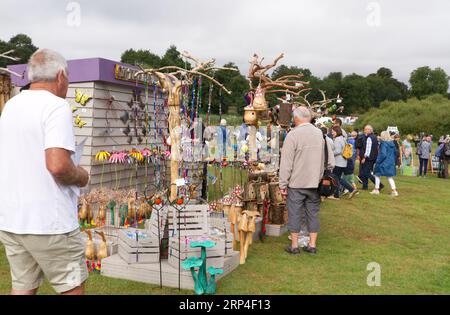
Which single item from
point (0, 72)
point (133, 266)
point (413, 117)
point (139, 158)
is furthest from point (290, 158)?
point (413, 117)

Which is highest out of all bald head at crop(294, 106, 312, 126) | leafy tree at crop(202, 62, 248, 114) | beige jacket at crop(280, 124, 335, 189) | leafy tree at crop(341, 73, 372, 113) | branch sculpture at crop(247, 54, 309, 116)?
leafy tree at crop(341, 73, 372, 113)

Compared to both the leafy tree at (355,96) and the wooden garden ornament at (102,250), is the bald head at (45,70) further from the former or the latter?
the leafy tree at (355,96)

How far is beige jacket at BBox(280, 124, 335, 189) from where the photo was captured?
507 centimetres

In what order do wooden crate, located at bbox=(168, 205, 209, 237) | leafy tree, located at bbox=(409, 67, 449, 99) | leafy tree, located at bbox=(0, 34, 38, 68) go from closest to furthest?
1. wooden crate, located at bbox=(168, 205, 209, 237)
2. leafy tree, located at bbox=(0, 34, 38, 68)
3. leafy tree, located at bbox=(409, 67, 449, 99)

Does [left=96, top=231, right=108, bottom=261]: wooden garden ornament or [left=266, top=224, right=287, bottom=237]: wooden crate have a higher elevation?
[left=96, top=231, right=108, bottom=261]: wooden garden ornament

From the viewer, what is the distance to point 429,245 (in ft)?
19.4

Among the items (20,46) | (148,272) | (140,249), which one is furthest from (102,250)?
(20,46)

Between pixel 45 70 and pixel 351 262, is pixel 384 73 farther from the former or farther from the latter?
pixel 45 70

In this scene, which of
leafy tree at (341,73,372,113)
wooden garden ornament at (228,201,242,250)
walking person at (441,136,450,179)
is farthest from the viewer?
leafy tree at (341,73,372,113)

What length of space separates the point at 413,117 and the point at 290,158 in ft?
130

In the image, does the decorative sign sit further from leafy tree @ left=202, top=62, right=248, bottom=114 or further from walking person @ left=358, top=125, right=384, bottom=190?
walking person @ left=358, top=125, right=384, bottom=190

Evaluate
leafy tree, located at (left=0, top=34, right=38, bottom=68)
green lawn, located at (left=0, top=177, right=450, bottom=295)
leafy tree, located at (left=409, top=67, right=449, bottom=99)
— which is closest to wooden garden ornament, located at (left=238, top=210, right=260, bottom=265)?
green lawn, located at (left=0, top=177, right=450, bottom=295)

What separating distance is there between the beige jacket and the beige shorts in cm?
313

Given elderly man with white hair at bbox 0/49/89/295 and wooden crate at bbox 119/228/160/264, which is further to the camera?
wooden crate at bbox 119/228/160/264
